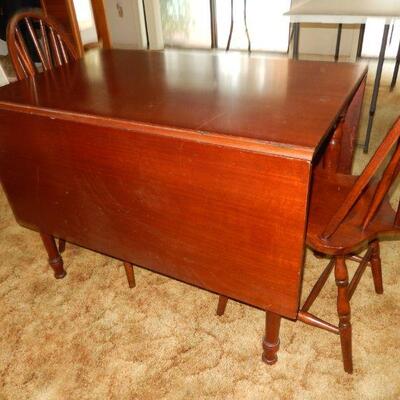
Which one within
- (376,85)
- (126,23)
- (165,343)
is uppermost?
(126,23)

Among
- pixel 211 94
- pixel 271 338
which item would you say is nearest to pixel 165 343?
pixel 271 338

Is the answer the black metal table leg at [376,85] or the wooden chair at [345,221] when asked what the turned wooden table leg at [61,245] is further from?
the black metal table leg at [376,85]

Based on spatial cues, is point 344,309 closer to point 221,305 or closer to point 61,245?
point 221,305

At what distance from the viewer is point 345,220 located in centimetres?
105

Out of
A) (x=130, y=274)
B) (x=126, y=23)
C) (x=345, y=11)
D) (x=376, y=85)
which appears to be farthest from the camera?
(x=126, y=23)

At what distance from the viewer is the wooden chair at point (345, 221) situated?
0.90 m

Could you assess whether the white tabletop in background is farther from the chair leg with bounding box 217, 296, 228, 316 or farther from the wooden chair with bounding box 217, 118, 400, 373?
the chair leg with bounding box 217, 296, 228, 316

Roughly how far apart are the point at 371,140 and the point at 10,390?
7.48 ft

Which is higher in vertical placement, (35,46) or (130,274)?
(35,46)

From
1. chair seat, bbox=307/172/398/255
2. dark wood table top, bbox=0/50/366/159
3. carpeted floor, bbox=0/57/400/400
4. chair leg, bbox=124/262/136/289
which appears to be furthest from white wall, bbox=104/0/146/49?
chair seat, bbox=307/172/398/255

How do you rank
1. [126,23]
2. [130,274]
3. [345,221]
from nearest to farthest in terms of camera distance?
[345,221] → [130,274] → [126,23]

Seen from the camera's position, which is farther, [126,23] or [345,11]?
[126,23]

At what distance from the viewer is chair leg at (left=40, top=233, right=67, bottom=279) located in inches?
57.7

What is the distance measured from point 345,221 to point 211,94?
0.51m
